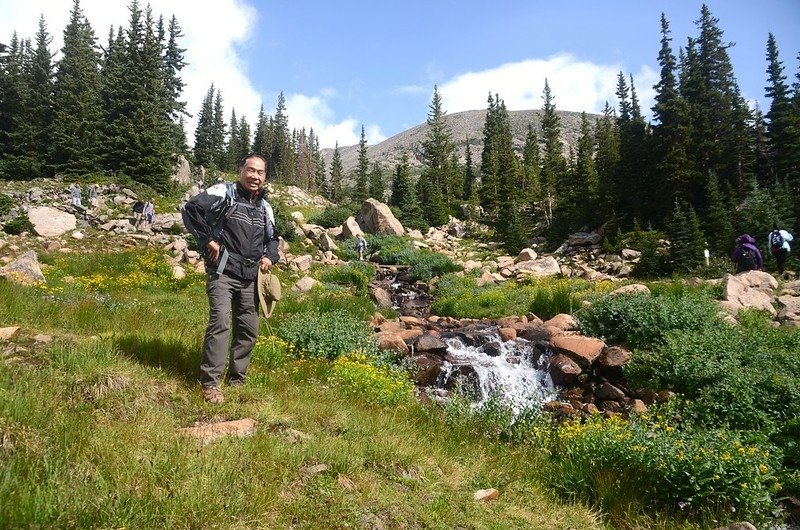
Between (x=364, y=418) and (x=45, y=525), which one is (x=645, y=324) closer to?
(x=364, y=418)

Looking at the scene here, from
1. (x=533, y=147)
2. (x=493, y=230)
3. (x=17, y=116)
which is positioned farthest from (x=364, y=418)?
(x=533, y=147)

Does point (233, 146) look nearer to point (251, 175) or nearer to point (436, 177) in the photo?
point (436, 177)

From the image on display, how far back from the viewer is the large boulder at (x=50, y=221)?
1942cm

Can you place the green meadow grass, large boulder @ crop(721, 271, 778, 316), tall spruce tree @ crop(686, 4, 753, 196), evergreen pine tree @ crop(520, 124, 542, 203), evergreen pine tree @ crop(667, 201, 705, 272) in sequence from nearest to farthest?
the green meadow grass, large boulder @ crop(721, 271, 778, 316), evergreen pine tree @ crop(667, 201, 705, 272), tall spruce tree @ crop(686, 4, 753, 196), evergreen pine tree @ crop(520, 124, 542, 203)

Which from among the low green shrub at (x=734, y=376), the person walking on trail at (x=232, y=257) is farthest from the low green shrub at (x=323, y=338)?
the low green shrub at (x=734, y=376)

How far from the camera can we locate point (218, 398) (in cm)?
417

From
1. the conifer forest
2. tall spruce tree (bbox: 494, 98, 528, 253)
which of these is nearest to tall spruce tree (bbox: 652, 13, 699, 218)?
the conifer forest

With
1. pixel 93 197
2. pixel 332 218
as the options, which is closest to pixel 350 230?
pixel 332 218

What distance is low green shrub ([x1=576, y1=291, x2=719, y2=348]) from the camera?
849 centimetres

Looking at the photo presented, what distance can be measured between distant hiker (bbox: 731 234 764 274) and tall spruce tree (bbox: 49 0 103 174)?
134 feet

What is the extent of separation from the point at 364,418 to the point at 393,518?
160cm

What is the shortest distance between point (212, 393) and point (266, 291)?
1.21 meters

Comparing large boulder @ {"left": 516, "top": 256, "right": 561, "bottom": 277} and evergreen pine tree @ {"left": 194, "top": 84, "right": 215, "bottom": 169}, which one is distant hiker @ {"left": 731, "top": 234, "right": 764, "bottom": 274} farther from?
evergreen pine tree @ {"left": 194, "top": 84, "right": 215, "bottom": 169}

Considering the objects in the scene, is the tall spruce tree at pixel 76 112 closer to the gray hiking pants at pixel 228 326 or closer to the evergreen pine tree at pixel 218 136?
the evergreen pine tree at pixel 218 136
